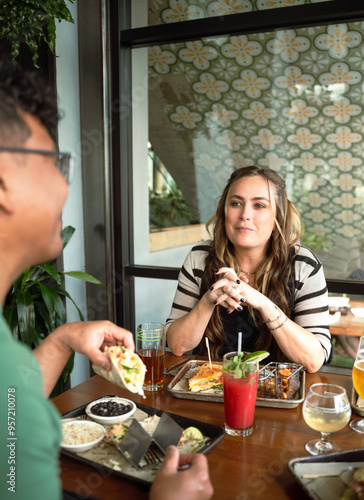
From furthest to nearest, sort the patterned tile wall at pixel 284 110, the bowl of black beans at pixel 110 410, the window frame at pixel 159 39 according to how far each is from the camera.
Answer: the patterned tile wall at pixel 284 110, the window frame at pixel 159 39, the bowl of black beans at pixel 110 410

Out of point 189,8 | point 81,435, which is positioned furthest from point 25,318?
point 189,8

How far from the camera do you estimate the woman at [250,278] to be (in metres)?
1.92

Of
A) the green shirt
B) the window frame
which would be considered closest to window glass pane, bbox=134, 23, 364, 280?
the window frame

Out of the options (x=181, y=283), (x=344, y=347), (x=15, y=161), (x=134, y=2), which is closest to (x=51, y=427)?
(x=15, y=161)

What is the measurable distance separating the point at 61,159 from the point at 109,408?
28.5 inches

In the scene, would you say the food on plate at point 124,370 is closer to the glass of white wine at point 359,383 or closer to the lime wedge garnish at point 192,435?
the lime wedge garnish at point 192,435

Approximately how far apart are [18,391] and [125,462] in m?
0.45

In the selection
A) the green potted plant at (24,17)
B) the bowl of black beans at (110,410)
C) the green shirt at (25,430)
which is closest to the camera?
the green shirt at (25,430)

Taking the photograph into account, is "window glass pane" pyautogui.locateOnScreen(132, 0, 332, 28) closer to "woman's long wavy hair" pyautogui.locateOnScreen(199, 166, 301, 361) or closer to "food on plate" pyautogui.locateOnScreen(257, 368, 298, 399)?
"woman's long wavy hair" pyautogui.locateOnScreen(199, 166, 301, 361)

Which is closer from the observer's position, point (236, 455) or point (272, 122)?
point (236, 455)

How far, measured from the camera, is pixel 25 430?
2.37ft

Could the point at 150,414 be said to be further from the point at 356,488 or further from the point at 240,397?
the point at 356,488

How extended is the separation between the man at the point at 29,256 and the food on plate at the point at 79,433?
0.89 ft

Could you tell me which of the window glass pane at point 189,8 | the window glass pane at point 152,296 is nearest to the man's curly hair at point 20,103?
the window glass pane at point 189,8
